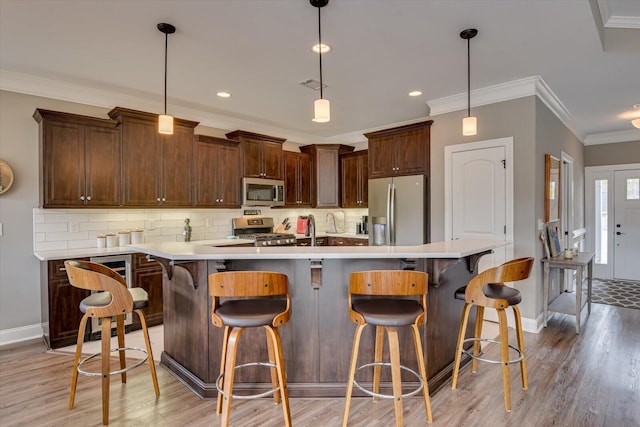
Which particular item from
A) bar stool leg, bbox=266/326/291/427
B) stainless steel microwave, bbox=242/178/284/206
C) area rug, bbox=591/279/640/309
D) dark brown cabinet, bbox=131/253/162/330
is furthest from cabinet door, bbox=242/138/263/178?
area rug, bbox=591/279/640/309

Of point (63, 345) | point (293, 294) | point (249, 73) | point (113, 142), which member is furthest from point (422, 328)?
point (113, 142)

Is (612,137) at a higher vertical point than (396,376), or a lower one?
higher

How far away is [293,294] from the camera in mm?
2469

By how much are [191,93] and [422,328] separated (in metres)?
3.56

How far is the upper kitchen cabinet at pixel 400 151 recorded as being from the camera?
4.68m

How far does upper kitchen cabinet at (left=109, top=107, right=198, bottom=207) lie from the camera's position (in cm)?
406

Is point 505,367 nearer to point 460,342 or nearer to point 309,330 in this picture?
point 460,342

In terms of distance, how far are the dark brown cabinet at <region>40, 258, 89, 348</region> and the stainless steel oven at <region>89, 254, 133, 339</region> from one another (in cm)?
9

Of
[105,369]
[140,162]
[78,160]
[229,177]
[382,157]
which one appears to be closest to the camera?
[105,369]

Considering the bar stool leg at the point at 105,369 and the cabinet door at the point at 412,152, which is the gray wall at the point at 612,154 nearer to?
the cabinet door at the point at 412,152

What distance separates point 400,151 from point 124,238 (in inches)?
147

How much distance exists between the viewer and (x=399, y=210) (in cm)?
482

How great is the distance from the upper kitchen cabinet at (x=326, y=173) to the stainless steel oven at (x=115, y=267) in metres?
3.22

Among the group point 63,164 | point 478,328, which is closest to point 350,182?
point 478,328
